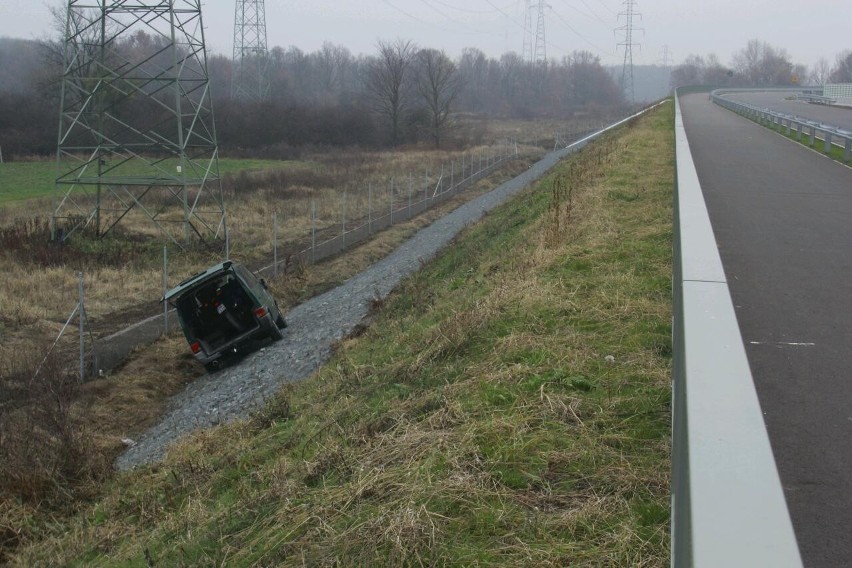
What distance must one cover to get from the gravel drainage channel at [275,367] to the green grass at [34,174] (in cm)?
2403

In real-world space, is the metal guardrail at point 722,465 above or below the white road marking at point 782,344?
above

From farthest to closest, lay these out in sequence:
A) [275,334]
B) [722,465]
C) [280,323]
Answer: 1. [280,323]
2. [275,334]
3. [722,465]

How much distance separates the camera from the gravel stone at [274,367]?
12531 mm

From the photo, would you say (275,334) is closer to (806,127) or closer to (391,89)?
(806,127)

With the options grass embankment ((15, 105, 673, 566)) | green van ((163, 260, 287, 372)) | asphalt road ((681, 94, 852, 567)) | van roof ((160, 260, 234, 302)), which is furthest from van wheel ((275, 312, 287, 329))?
asphalt road ((681, 94, 852, 567))

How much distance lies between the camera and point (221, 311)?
57.4 feet

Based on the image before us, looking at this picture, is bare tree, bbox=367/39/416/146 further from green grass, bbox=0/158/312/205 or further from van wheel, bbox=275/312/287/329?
van wheel, bbox=275/312/287/329

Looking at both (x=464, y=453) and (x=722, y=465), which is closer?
(x=722, y=465)

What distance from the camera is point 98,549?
7418 millimetres

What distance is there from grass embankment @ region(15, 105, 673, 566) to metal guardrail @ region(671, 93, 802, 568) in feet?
2.78

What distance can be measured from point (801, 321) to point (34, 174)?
53.2 metres

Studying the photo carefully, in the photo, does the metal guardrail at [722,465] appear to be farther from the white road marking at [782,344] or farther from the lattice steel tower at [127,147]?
the lattice steel tower at [127,147]

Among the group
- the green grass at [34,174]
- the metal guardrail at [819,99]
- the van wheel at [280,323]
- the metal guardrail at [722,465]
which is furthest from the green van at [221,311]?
the metal guardrail at [819,99]

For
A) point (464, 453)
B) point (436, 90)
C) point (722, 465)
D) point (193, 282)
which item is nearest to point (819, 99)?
point (436, 90)
